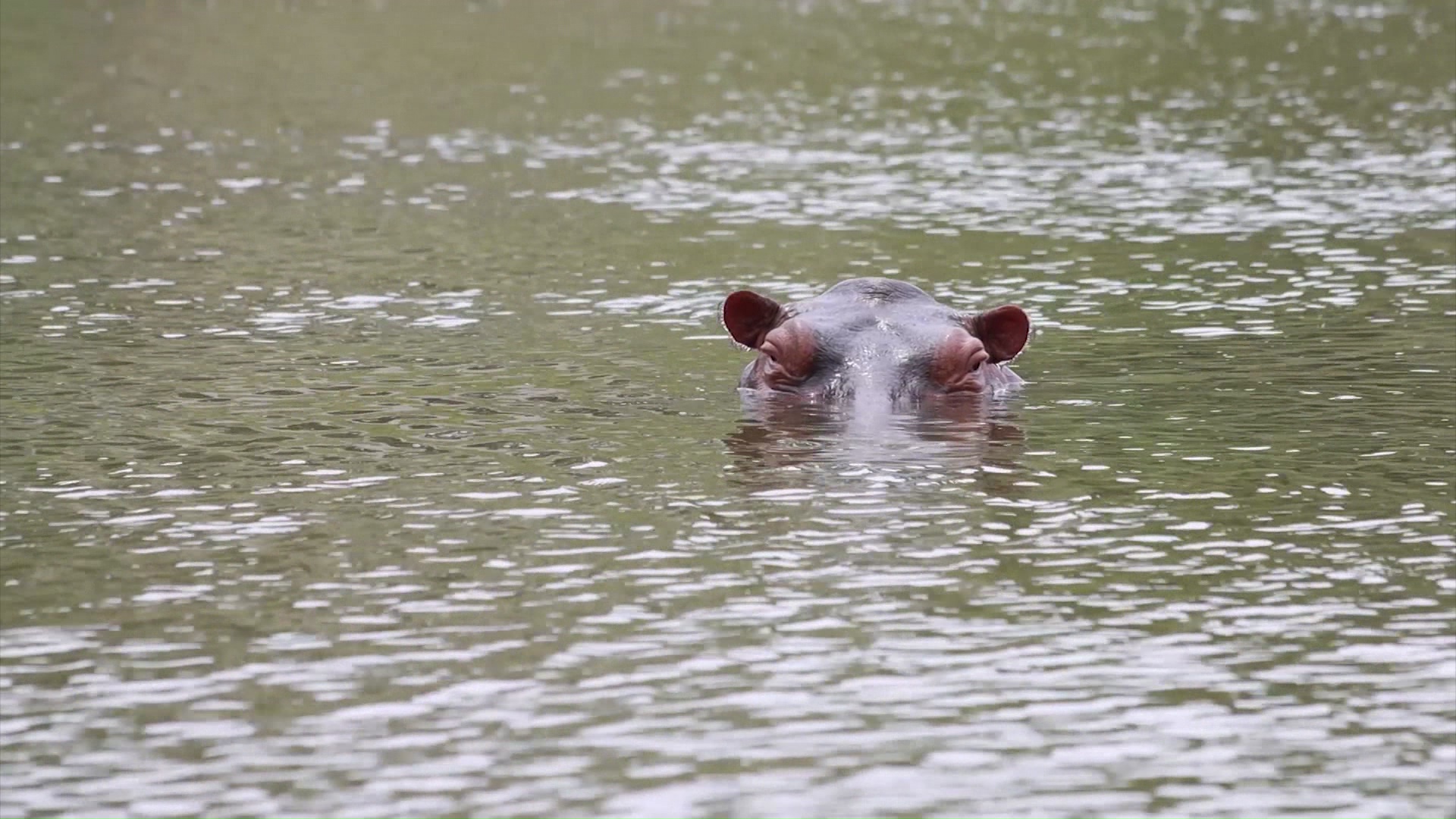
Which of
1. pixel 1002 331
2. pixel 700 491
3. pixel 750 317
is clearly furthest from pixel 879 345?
pixel 700 491

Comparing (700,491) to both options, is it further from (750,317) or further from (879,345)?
(750,317)

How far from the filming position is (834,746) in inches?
293

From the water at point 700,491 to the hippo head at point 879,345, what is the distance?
12.1 inches

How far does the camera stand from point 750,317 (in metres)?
14.2

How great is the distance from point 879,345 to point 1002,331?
804mm

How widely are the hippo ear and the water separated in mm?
309

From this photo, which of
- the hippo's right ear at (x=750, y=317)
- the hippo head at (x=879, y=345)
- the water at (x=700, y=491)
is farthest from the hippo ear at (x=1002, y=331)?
the hippo's right ear at (x=750, y=317)

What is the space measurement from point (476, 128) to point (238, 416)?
56.7 feet

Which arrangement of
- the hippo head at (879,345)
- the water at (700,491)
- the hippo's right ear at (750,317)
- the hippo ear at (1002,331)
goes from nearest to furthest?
1. the water at (700,491)
2. the hippo head at (879,345)
3. the hippo ear at (1002,331)
4. the hippo's right ear at (750,317)

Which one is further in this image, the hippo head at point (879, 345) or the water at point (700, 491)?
the hippo head at point (879, 345)

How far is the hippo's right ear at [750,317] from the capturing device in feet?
46.1

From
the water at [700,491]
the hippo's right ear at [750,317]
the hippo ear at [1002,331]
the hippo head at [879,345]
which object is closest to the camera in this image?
the water at [700,491]

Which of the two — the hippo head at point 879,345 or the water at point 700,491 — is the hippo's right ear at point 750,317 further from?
the water at point 700,491

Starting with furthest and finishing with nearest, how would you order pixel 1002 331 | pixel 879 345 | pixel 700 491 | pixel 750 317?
pixel 750 317 → pixel 1002 331 → pixel 879 345 → pixel 700 491
